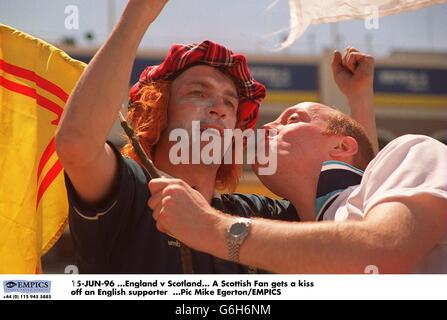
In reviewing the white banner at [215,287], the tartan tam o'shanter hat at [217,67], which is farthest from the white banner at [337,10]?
the white banner at [215,287]

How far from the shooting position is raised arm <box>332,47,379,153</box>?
2.13 m

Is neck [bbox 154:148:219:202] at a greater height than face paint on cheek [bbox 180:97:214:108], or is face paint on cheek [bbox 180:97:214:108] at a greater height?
face paint on cheek [bbox 180:97:214:108]

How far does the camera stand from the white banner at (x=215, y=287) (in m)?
1.52

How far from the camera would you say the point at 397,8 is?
1.88 metres

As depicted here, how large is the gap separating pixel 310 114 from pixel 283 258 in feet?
2.62

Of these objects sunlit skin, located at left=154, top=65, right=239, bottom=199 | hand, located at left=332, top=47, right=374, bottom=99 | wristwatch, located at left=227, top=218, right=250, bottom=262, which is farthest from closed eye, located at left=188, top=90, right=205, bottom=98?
wristwatch, located at left=227, top=218, right=250, bottom=262

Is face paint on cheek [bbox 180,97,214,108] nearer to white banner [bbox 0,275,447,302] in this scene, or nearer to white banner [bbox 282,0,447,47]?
white banner [bbox 282,0,447,47]

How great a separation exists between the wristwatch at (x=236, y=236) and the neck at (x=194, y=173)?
0.57 m

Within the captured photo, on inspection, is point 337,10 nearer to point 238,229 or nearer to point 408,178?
point 408,178

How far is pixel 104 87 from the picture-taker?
1475mm

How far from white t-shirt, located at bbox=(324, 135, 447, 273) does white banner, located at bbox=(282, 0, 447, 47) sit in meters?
0.44

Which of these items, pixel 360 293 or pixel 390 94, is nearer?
pixel 360 293
